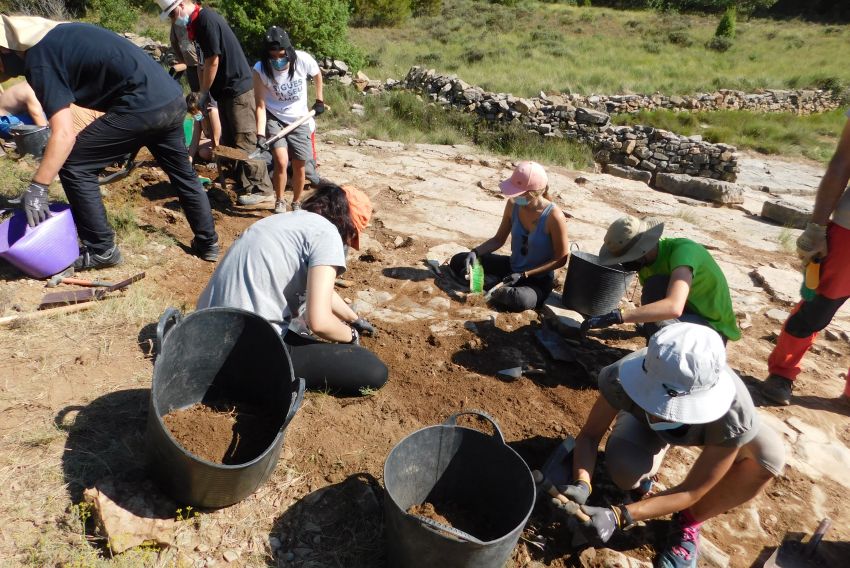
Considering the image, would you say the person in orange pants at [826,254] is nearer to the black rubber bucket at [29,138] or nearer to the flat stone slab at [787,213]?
the flat stone slab at [787,213]

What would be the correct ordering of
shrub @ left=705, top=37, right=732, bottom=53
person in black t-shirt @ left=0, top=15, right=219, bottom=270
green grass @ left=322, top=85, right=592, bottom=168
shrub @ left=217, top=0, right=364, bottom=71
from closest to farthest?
person in black t-shirt @ left=0, top=15, right=219, bottom=270 → green grass @ left=322, top=85, right=592, bottom=168 → shrub @ left=217, top=0, right=364, bottom=71 → shrub @ left=705, top=37, right=732, bottom=53

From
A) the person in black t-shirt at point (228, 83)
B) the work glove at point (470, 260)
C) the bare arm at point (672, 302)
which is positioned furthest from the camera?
the person in black t-shirt at point (228, 83)

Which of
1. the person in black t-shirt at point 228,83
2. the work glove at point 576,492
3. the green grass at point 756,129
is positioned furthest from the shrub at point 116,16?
the work glove at point 576,492

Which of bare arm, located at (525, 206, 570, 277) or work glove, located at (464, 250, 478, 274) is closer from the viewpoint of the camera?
bare arm, located at (525, 206, 570, 277)

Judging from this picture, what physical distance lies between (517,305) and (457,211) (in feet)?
7.10

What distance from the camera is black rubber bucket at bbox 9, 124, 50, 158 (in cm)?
446

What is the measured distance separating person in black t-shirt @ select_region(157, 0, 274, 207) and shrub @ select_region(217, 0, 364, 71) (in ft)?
20.3

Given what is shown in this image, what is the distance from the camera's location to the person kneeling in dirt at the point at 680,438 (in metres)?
1.90

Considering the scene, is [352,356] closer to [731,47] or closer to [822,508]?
[822,508]

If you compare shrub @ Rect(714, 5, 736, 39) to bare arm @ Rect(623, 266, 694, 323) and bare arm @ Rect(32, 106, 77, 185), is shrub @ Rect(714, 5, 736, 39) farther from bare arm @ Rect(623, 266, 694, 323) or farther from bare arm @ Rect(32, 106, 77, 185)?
bare arm @ Rect(32, 106, 77, 185)

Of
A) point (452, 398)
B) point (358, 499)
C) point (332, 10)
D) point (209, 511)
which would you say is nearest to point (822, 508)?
point (452, 398)

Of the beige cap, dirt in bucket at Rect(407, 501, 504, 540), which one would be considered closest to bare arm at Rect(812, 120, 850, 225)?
the beige cap

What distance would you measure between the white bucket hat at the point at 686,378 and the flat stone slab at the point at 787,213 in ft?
19.3

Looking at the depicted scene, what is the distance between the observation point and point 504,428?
2.86 meters
